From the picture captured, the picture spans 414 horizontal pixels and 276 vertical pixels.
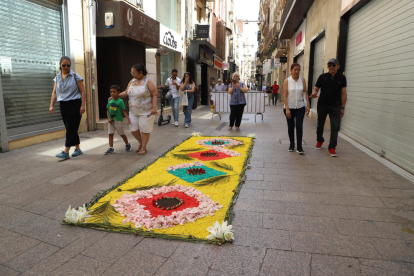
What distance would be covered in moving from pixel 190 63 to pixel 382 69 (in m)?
14.3

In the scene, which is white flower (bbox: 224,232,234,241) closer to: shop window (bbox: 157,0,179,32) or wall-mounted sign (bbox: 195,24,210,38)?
shop window (bbox: 157,0,179,32)

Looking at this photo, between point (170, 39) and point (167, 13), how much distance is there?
5.11 feet

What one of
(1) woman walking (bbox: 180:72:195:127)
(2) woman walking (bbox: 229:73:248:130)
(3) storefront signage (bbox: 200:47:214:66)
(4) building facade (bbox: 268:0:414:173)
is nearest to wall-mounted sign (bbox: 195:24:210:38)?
(3) storefront signage (bbox: 200:47:214:66)

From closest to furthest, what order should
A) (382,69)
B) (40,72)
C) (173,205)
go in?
1. (173,205)
2. (382,69)
3. (40,72)

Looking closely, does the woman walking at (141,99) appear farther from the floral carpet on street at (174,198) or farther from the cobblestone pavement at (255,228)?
the cobblestone pavement at (255,228)

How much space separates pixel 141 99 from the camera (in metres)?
6.20

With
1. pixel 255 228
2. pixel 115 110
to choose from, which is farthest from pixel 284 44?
pixel 255 228

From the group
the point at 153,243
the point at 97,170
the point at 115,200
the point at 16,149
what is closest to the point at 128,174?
the point at 97,170

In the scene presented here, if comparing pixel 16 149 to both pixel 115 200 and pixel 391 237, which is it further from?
pixel 391 237

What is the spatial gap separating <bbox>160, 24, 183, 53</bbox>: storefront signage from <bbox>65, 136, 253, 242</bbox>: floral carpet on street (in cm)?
957

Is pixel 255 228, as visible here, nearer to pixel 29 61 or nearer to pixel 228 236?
pixel 228 236

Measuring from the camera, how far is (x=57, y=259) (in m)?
2.58

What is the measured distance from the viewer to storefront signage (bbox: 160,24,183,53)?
14.3 metres

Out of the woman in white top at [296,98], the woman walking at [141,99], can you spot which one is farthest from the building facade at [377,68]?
the woman walking at [141,99]
